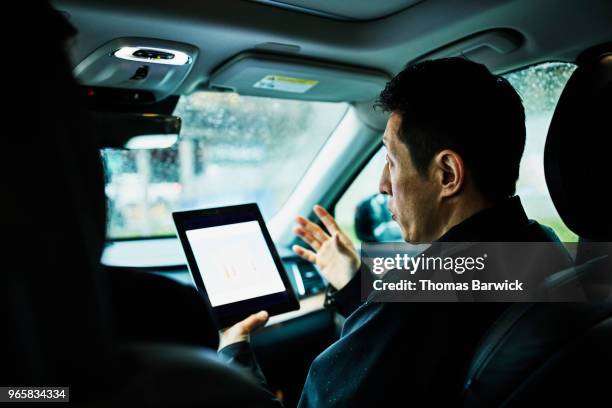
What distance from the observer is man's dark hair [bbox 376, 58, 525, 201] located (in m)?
1.39

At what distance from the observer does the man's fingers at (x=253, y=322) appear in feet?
5.53

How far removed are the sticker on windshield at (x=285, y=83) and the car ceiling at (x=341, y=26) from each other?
178mm

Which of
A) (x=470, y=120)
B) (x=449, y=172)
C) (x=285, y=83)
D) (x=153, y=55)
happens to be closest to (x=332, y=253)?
(x=449, y=172)

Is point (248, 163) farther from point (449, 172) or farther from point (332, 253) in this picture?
point (449, 172)

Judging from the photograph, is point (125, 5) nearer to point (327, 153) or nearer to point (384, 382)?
point (384, 382)

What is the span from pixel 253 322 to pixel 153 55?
101 cm

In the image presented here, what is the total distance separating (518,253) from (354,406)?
590mm

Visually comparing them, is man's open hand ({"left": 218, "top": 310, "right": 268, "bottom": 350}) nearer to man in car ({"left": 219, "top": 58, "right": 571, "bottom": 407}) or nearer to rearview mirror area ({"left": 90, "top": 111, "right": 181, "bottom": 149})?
man in car ({"left": 219, "top": 58, "right": 571, "bottom": 407})

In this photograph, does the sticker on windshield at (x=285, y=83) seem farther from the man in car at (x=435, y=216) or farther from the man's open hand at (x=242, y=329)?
the man's open hand at (x=242, y=329)

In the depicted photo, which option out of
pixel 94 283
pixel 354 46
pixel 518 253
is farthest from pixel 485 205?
pixel 94 283

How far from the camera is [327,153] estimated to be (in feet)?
9.84

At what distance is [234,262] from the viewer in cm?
195

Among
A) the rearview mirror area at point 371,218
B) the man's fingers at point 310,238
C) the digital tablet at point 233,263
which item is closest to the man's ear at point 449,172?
the man's fingers at point 310,238

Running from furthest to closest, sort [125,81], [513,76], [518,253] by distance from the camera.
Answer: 1. [513,76]
2. [125,81]
3. [518,253]
